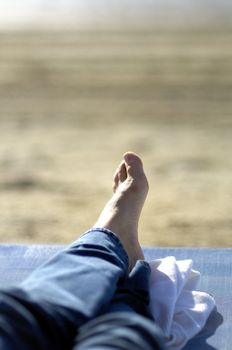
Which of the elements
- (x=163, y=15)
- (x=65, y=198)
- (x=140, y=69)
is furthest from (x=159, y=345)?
(x=163, y=15)

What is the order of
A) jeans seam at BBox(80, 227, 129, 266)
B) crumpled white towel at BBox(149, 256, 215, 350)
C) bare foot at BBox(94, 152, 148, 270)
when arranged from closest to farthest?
crumpled white towel at BBox(149, 256, 215, 350), jeans seam at BBox(80, 227, 129, 266), bare foot at BBox(94, 152, 148, 270)

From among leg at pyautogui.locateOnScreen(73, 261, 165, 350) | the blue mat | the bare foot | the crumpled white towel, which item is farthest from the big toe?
leg at pyautogui.locateOnScreen(73, 261, 165, 350)

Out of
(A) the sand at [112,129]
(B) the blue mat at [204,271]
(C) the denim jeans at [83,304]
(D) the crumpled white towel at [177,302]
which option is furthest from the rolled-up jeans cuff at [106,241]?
(A) the sand at [112,129]

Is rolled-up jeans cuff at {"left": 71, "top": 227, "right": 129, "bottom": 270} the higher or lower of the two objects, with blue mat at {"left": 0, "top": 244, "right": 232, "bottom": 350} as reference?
higher

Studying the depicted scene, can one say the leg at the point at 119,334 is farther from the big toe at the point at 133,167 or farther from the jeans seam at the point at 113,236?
the big toe at the point at 133,167

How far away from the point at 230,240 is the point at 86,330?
2.00m

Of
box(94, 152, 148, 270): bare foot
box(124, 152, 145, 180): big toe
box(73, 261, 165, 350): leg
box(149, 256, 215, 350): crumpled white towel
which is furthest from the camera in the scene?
box(124, 152, 145, 180): big toe

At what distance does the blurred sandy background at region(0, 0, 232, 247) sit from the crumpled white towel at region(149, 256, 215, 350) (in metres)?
1.30

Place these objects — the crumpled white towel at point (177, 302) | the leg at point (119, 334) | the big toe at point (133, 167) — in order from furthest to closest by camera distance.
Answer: the big toe at point (133, 167)
the crumpled white towel at point (177, 302)
the leg at point (119, 334)

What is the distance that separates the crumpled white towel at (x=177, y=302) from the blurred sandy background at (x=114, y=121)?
1300mm

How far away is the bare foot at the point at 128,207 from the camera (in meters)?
2.43

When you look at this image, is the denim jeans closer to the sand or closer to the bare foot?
the bare foot

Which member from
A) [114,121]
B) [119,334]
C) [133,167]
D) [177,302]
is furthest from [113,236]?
[114,121]

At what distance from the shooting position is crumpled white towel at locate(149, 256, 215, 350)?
2.15 meters
